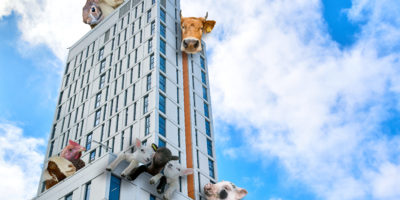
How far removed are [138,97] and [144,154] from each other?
13.7 m

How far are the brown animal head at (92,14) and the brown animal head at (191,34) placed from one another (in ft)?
60.6

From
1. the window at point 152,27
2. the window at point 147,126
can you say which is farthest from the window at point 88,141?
the window at point 152,27

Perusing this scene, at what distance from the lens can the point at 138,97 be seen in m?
46.4

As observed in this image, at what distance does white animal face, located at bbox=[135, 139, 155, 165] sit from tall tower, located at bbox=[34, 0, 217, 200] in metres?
1.19

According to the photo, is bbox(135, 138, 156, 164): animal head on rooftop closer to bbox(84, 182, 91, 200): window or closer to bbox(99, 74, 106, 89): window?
bbox(84, 182, 91, 200): window

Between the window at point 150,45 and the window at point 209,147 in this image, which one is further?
the window at point 150,45

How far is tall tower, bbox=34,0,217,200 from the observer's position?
42.9 m

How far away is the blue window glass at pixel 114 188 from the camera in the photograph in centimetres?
3013

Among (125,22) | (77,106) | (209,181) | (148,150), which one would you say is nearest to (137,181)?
(148,150)

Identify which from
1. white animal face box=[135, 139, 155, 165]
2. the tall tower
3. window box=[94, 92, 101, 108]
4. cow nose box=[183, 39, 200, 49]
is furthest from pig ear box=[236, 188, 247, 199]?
window box=[94, 92, 101, 108]

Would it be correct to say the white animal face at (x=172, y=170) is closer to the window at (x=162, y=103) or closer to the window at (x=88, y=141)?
the window at (x=162, y=103)

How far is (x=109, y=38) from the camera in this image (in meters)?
59.2

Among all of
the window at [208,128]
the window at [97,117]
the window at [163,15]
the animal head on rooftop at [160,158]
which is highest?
the window at [163,15]

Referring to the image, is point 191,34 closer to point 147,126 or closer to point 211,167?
point 147,126
